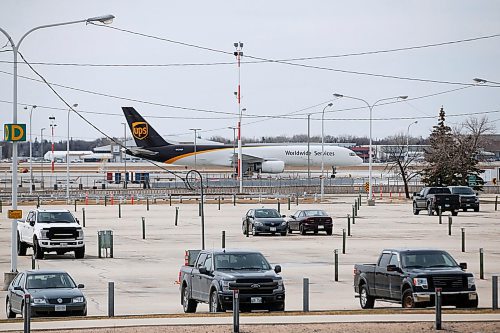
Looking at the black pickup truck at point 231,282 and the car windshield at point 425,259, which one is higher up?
the car windshield at point 425,259

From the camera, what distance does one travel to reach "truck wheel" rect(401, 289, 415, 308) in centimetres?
2209

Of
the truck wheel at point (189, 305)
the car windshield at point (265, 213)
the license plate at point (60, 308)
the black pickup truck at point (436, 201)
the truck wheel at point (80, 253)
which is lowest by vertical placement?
the truck wheel at point (189, 305)

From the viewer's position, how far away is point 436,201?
207 feet

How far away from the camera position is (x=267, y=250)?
131 feet

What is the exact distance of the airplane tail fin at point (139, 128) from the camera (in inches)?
5022

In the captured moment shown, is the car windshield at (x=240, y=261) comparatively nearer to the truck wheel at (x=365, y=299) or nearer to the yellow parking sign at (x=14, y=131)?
the truck wheel at (x=365, y=299)

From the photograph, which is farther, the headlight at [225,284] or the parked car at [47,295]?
the headlight at [225,284]

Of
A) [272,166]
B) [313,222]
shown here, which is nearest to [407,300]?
[313,222]

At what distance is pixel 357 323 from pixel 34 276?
7.18 meters

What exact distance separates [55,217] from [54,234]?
152 centimetres

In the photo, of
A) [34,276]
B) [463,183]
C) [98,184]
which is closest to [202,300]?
[34,276]

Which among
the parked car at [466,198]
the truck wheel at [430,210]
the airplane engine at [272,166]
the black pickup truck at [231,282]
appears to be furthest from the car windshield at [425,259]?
the airplane engine at [272,166]

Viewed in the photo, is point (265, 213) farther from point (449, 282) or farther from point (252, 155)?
point (252, 155)

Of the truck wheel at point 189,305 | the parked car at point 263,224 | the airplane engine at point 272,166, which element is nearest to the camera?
the truck wheel at point 189,305
